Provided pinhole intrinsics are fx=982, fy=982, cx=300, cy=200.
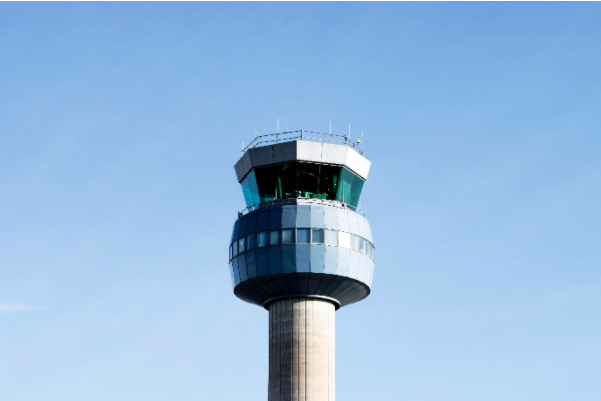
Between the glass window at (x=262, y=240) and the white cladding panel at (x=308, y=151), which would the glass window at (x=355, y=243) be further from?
the glass window at (x=262, y=240)

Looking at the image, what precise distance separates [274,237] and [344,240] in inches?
214

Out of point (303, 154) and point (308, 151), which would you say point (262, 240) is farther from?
point (308, 151)

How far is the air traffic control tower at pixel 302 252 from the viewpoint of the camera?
243 ft

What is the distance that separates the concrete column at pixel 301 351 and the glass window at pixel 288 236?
14.9 feet

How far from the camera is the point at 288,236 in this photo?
7512cm

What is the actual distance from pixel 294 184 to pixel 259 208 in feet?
11.2

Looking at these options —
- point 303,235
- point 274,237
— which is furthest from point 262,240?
point 303,235

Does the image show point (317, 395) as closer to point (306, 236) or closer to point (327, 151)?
point (306, 236)

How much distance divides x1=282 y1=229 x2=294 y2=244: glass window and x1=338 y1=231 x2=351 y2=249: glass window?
3.73 meters

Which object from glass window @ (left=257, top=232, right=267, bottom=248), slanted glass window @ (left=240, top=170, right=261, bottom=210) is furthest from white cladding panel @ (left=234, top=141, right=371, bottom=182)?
glass window @ (left=257, top=232, right=267, bottom=248)

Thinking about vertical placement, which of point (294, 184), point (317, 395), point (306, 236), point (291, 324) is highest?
point (294, 184)

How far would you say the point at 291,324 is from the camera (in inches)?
2945

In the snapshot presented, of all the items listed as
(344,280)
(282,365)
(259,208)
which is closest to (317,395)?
(282,365)

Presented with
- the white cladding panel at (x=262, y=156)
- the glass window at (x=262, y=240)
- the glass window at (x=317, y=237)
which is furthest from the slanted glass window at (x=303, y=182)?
the glass window at (x=262, y=240)
